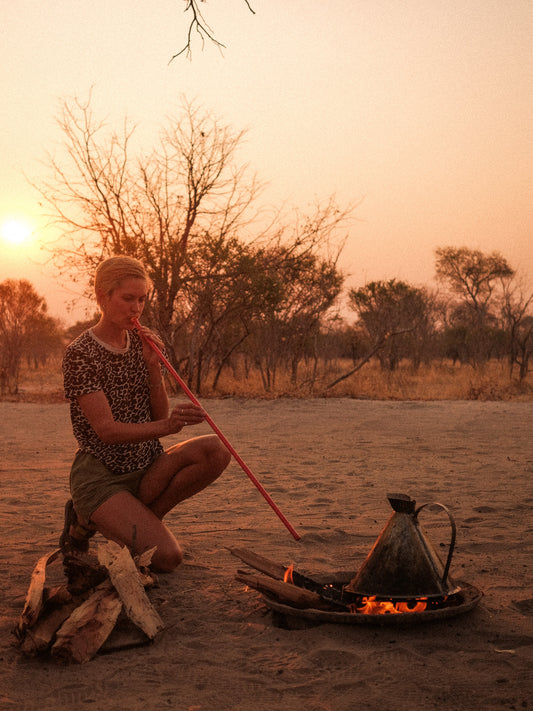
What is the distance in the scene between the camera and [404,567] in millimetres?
2490

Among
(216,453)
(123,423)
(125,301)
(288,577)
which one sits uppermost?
(125,301)

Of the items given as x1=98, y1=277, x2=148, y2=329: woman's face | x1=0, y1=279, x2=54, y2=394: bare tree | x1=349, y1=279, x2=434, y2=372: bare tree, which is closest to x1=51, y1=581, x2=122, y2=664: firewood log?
x1=98, y1=277, x2=148, y2=329: woman's face

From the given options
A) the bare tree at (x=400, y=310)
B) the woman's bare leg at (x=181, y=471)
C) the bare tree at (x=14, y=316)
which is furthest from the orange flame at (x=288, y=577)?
the bare tree at (x=400, y=310)

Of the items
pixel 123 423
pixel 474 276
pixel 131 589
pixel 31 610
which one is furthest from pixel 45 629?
pixel 474 276

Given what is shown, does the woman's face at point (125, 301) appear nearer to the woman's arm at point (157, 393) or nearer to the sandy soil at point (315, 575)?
the woman's arm at point (157, 393)

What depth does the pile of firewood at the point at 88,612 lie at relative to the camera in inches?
88.4

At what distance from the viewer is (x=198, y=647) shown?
232 cm

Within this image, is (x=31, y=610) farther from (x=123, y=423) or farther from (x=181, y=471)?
(x=181, y=471)

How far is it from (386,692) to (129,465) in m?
1.56

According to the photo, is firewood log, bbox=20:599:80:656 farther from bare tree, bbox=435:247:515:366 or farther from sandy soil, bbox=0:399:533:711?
bare tree, bbox=435:247:515:366

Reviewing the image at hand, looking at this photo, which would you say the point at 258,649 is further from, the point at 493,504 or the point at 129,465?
the point at 493,504

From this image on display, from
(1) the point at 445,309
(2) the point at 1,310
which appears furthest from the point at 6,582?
(1) the point at 445,309

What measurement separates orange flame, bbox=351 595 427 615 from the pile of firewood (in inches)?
29.7

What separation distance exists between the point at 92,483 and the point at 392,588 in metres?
1.37
